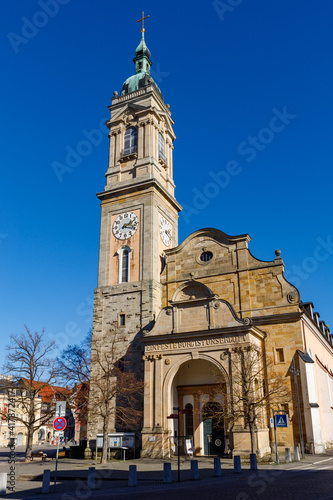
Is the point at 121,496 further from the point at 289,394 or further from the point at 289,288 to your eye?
the point at 289,288

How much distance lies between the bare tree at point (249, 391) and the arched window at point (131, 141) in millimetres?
23255

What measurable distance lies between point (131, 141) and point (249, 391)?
27.3m

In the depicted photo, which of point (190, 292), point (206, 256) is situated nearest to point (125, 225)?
point (206, 256)

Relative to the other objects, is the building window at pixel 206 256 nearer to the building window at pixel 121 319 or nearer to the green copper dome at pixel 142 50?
the building window at pixel 121 319

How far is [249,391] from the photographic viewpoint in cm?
2730

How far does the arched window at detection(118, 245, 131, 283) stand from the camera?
40031mm

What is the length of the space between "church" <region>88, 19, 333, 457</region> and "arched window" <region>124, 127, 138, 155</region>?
0.12 meters

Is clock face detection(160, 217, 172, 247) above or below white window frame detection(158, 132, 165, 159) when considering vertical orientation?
below

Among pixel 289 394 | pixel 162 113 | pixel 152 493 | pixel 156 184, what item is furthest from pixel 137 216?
pixel 152 493

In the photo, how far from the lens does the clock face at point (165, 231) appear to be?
42.4 meters

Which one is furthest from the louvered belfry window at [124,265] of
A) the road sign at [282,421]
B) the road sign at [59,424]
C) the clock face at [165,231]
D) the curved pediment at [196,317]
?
the road sign at [59,424]

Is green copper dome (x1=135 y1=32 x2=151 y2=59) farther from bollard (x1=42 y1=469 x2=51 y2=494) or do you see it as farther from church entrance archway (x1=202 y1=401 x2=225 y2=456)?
bollard (x1=42 y1=469 x2=51 y2=494)

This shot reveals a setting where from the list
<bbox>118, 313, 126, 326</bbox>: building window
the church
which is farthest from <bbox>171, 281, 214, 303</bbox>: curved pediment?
<bbox>118, 313, 126, 326</bbox>: building window

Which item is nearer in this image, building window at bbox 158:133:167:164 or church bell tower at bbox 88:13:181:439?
church bell tower at bbox 88:13:181:439
